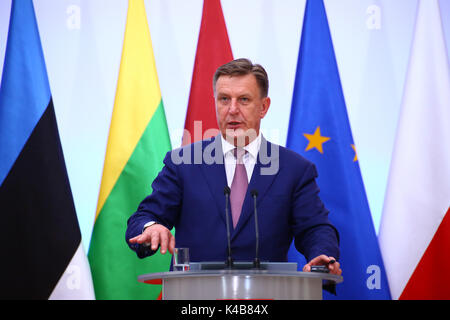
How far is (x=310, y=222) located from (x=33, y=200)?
6.13ft

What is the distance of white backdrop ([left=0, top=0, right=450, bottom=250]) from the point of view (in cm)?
458

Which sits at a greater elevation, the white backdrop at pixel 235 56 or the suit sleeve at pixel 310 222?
the white backdrop at pixel 235 56

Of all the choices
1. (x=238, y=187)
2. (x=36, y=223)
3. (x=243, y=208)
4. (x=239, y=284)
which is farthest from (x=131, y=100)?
(x=239, y=284)

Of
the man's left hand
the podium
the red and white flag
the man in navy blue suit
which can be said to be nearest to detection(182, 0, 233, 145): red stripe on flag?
the man in navy blue suit

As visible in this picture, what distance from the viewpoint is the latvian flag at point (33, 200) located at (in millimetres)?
3615

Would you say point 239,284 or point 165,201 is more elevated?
point 165,201

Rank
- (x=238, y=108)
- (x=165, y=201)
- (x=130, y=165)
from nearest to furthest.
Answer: (x=165, y=201)
(x=238, y=108)
(x=130, y=165)

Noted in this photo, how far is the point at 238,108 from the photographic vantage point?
3.04m

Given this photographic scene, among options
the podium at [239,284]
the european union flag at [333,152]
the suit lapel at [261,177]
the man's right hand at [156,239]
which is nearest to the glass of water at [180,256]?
the man's right hand at [156,239]

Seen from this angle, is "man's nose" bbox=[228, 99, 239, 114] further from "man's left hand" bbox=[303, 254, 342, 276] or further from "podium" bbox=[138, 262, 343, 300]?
"podium" bbox=[138, 262, 343, 300]

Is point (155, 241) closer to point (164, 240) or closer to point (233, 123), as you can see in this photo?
point (164, 240)

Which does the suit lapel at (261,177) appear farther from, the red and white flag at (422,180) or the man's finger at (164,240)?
the red and white flag at (422,180)

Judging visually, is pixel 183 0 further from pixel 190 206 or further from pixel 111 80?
pixel 190 206

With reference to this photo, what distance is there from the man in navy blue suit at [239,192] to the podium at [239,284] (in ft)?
2.44
